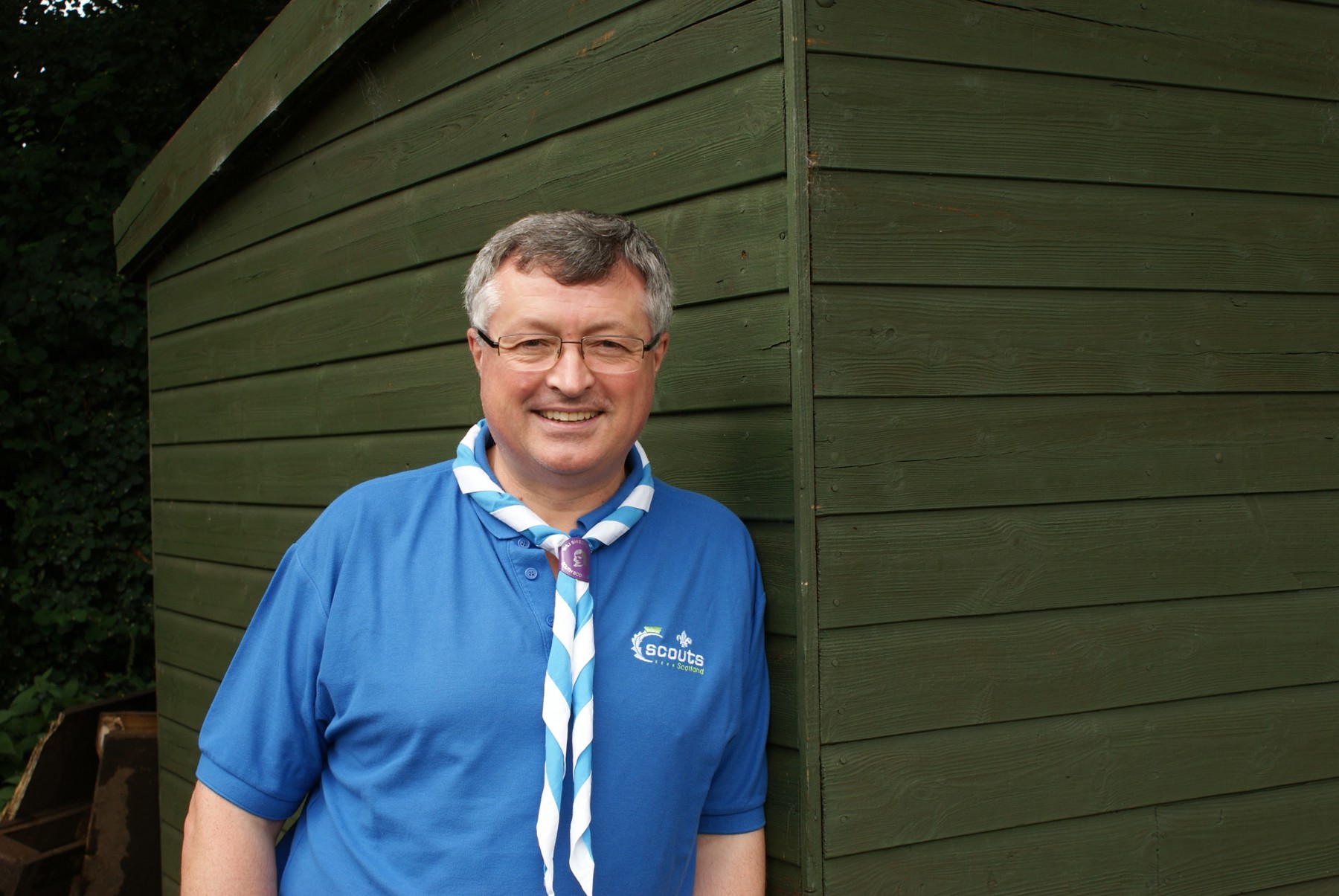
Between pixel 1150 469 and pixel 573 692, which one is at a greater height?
pixel 1150 469

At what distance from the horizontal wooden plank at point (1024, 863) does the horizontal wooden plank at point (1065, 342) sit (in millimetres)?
799

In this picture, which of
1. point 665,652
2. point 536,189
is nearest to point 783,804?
point 665,652

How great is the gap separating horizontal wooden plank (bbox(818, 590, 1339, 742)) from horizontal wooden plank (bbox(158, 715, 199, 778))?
2.78 metres

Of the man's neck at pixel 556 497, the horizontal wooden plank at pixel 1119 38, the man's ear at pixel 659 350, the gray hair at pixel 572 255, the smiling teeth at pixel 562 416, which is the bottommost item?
the man's neck at pixel 556 497

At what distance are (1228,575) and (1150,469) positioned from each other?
0.93 feet

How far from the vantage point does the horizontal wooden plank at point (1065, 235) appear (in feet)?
6.46

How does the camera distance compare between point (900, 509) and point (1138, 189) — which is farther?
point (1138, 189)

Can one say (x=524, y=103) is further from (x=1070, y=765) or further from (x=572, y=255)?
(x=1070, y=765)

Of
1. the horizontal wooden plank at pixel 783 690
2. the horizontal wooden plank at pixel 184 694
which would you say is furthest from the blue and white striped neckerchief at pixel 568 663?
the horizontal wooden plank at pixel 184 694

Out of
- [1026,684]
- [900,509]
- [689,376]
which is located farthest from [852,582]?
[689,376]

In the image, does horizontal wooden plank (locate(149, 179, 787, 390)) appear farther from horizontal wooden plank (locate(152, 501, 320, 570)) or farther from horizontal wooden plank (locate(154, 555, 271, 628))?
horizontal wooden plank (locate(154, 555, 271, 628))

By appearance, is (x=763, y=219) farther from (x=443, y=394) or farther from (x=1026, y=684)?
(x=443, y=394)

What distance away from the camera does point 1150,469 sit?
2.18 metres

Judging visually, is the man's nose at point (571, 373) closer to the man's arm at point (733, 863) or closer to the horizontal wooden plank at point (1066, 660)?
the horizontal wooden plank at point (1066, 660)
